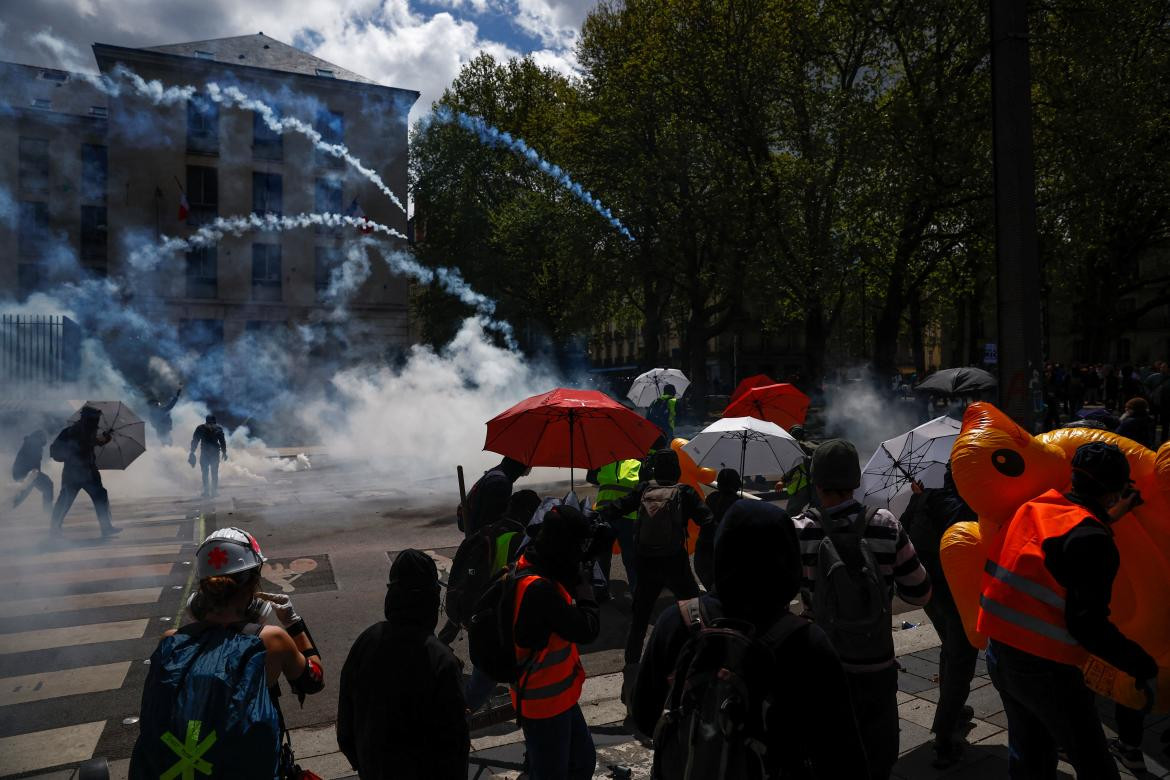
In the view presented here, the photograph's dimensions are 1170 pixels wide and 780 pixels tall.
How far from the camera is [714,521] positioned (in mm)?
5812

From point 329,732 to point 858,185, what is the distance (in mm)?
20911

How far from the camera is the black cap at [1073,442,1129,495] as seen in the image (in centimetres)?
304

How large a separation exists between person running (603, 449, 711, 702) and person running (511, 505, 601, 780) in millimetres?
2158

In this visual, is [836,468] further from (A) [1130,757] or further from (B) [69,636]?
(B) [69,636]

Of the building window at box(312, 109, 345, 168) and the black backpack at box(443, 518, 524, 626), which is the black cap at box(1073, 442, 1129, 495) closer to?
the black backpack at box(443, 518, 524, 626)

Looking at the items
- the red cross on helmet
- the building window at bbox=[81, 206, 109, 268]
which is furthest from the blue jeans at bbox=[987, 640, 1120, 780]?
the building window at bbox=[81, 206, 109, 268]

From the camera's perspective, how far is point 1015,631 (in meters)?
2.97

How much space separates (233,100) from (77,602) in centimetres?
3078

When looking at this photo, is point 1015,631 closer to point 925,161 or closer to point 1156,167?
point 925,161

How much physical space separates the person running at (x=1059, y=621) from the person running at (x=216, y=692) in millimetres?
2637

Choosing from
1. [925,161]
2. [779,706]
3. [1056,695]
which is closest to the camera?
[779,706]

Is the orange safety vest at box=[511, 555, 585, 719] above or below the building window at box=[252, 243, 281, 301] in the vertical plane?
below

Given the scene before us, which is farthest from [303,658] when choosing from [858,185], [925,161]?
[858,185]

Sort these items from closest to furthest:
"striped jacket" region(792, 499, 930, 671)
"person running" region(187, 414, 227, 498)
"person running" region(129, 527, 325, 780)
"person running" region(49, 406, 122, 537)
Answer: "person running" region(129, 527, 325, 780) < "striped jacket" region(792, 499, 930, 671) < "person running" region(49, 406, 122, 537) < "person running" region(187, 414, 227, 498)
